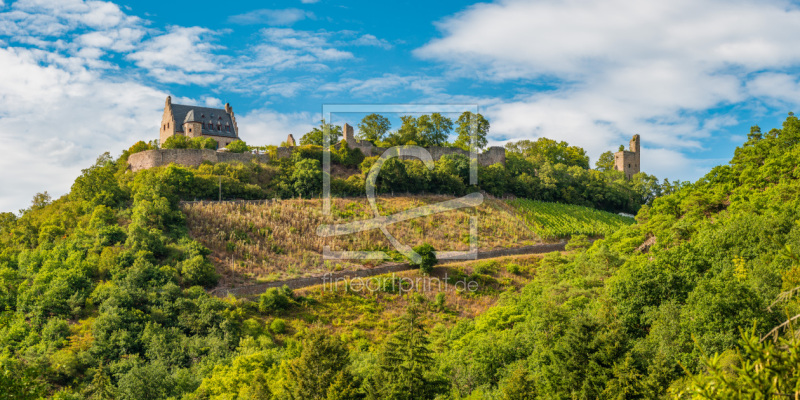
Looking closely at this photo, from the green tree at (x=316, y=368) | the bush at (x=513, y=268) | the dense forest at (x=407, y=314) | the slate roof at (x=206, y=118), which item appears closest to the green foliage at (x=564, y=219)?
the bush at (x=513, y=268)

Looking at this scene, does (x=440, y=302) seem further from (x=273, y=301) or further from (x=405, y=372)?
(x=405, y=372)

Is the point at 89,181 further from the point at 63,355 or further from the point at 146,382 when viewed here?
the point at 146,382

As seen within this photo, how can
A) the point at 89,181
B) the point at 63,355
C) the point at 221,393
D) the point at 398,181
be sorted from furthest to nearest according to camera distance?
the point at 398,181 < the point at 89,181 < the point at 63,355 < the point at 221,393

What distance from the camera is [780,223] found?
24.6m

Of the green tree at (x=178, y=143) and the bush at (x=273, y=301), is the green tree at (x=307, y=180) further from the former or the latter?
the bush at (x=273, y=301)

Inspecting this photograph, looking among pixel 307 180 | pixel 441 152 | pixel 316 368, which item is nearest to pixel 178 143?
pixel 307 180

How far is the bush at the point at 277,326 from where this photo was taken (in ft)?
111

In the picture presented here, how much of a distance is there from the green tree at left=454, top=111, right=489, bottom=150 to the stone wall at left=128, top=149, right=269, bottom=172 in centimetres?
2233

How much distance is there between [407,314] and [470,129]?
43809 millimetres

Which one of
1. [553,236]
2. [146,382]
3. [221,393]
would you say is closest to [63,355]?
[146,382]

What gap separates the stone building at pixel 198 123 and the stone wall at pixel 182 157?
8188 mm

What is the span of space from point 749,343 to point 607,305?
52.5 ft

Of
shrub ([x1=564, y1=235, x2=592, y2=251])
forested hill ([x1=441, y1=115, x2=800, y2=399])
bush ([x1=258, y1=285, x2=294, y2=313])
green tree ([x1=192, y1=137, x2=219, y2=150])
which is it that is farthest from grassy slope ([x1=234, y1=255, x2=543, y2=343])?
green tree ([x1=192, y1=137, x2=219, y2=150])

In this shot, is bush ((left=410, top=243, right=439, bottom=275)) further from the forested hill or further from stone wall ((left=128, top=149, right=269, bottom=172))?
stone wall ((left=128, top=149, right=269, bottom=172))
